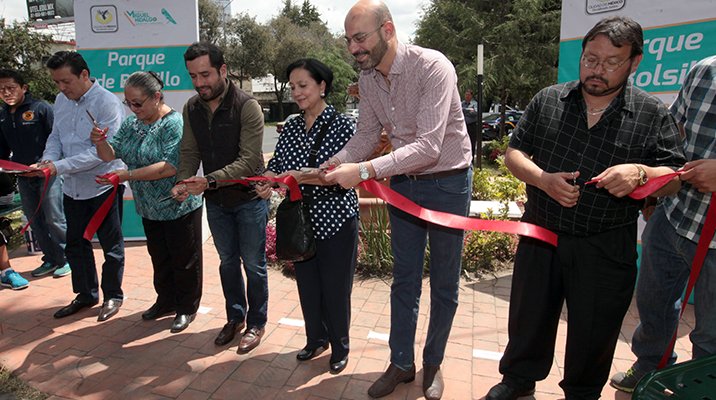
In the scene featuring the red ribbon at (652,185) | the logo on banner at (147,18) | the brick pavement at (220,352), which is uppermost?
the logo on banner at (147,18)

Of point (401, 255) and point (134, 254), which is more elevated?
point (401, 255)

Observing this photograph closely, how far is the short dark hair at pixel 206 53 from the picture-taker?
3.00m

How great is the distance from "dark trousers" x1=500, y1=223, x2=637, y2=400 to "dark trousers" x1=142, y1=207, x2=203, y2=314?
2.32 m

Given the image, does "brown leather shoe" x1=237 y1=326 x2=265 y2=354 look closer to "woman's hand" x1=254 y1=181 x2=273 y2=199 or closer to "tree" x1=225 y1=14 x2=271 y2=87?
"woman's hand" x1=254 y1=181 x2=273 y2=199

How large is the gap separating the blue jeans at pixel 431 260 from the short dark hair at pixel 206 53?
4.39 ft

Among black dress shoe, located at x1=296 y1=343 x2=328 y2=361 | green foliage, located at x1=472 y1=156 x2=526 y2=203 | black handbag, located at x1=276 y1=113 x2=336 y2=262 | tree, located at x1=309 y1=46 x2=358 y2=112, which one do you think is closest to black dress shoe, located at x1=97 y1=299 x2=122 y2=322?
black dress shoe, located at x1=296 y1=343 x2=328 y2=361

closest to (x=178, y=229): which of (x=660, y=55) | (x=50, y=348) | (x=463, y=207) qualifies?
(x=50, y=348)

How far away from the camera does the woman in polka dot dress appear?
2805 mm

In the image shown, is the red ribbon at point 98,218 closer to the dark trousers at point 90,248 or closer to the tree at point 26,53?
the dark trousers at point 90,248

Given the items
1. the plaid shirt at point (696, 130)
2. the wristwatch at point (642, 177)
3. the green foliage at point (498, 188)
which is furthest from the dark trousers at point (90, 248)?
the green foliage at point (498, 188)

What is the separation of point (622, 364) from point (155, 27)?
552cm

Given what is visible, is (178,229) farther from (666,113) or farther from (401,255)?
(666,113)

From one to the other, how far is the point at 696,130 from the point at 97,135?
357 cm

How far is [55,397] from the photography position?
9.60ft
